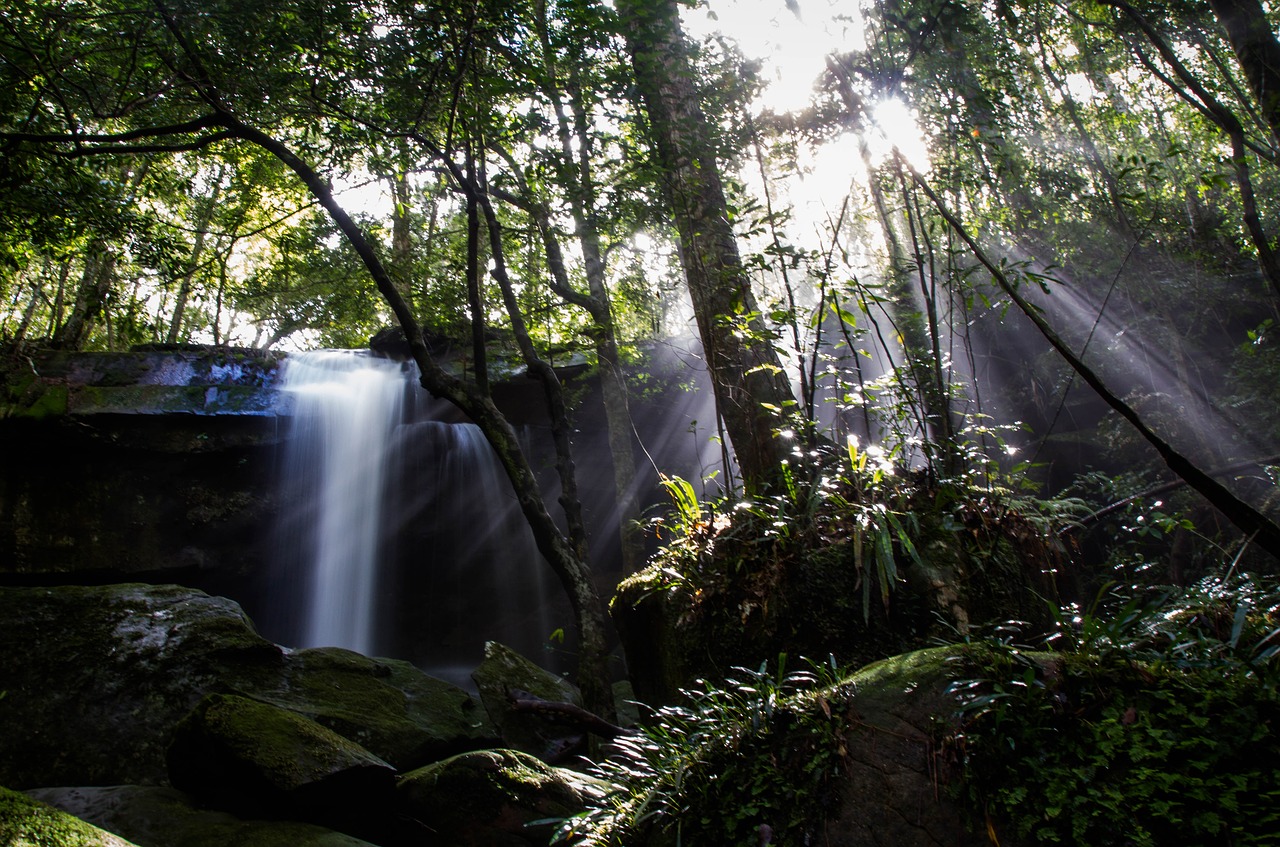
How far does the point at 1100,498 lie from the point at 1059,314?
267 inches

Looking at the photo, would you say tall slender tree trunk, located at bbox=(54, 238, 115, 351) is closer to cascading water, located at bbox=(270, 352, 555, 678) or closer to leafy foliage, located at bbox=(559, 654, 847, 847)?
cascading water, located at bbox=(270, 352, 555, 678)

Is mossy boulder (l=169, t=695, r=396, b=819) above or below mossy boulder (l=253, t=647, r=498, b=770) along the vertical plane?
above

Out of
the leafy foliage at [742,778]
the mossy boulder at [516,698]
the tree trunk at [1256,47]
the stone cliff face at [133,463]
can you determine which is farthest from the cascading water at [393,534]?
the tree trunk at [1256,47]

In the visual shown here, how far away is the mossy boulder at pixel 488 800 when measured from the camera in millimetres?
3551

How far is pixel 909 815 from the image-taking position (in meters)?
2.11

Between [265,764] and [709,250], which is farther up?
[709,250]

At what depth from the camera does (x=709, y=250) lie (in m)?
5.67

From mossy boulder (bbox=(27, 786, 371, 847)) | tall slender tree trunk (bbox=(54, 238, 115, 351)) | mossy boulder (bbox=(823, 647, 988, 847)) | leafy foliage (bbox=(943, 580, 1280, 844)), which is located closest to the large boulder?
mossy boulder (bbox=(27, 786, 371, 847))

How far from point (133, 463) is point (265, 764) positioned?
27.8 feet

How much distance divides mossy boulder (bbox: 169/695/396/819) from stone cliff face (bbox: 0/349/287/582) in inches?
298

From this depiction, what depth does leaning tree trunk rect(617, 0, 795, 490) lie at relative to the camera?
5.17 m

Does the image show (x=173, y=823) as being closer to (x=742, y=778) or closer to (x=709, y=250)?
(x=742, y=778)

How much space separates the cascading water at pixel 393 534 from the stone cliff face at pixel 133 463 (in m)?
0.66

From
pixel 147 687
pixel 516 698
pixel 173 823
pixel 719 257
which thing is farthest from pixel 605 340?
pixel 173 823
